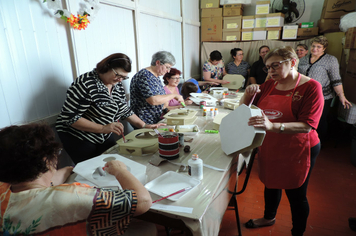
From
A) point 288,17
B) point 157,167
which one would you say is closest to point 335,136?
point 288,17

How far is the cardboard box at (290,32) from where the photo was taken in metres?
4.62

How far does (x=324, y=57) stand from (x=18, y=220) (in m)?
3.96

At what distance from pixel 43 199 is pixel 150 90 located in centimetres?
170

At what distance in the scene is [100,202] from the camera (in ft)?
2.48

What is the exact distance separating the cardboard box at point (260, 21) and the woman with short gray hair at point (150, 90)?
336cm

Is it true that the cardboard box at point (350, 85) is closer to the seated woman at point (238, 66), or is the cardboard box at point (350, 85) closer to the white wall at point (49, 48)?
the seated woman at point (238, 66)

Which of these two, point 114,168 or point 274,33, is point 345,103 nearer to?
point 274,33

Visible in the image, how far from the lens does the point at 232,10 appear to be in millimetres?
4969

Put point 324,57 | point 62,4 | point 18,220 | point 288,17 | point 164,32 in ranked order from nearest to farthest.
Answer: point 18,220
point 62,4
point 324,57
point 164,32
point 288,17

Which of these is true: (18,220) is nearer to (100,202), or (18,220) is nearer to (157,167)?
(100,202)

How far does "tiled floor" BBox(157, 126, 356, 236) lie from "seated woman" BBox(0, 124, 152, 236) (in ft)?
4.49

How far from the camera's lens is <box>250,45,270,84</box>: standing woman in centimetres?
445

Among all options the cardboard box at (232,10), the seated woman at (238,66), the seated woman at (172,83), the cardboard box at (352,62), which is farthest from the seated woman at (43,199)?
the cardboard box at (232,10)

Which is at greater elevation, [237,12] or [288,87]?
[237,12]
